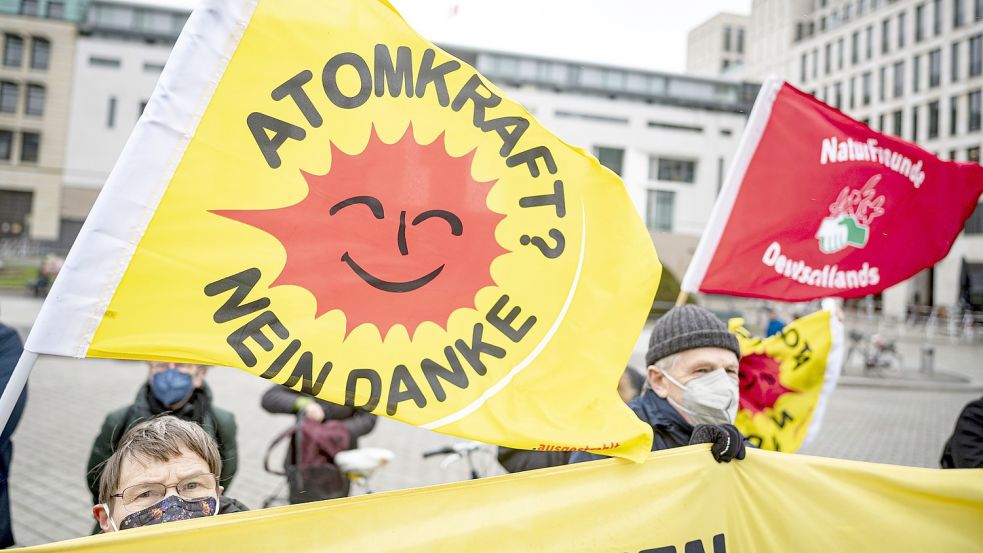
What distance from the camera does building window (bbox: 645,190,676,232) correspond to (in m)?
50.8

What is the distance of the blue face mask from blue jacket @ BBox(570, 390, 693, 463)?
2148 millimetres

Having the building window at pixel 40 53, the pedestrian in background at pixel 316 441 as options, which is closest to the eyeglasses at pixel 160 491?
the pedestrian in background at pixel 316 441

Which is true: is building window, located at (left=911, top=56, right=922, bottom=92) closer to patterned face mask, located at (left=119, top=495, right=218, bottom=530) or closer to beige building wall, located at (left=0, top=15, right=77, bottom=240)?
patterned face mask, located at (left=119, top=495, right=218, bottom=530)

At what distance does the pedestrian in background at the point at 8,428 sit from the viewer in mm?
2148

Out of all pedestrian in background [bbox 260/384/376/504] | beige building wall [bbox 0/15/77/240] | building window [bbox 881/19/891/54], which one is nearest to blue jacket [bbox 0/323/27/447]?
pedestrian in background [bbox 260/384/376/504]

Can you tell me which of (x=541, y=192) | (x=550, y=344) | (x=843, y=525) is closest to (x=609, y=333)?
(x=550, y=344)

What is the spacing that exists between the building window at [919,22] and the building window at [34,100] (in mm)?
63406

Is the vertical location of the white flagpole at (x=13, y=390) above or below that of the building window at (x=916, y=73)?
below

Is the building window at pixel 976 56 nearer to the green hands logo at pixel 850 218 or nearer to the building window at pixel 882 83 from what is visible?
the building window at pixel 882 83

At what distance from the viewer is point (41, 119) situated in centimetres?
4481

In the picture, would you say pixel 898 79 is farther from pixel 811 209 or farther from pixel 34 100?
pixel 34 100

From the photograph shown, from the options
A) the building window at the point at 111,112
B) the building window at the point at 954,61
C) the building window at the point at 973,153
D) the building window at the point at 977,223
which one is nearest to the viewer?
the building window at the point at 973,153

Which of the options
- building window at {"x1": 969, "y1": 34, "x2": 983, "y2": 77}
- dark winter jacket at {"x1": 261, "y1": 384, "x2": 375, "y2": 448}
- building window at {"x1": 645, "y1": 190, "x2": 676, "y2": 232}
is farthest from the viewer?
building window at {"x1": 645, "y1": 190, "x2": 676, "y2": 232}

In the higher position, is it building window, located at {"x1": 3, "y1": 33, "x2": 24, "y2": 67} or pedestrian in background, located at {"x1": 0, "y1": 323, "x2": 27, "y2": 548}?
building window, located at {"x1": 3, "y1": 33, "x2": 24, "y2": 67}
